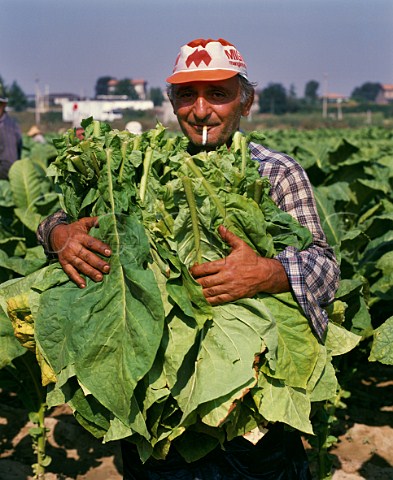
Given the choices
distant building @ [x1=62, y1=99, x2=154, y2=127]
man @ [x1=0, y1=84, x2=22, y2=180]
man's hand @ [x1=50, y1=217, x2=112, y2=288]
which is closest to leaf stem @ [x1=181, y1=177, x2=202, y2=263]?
man's hand @ [x1=50, y1=217, x2=112, y2=288]

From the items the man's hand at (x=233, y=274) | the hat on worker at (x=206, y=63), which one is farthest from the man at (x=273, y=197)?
the man's hand at (x=233, y=274)

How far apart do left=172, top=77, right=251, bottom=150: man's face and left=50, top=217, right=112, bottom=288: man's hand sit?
552 mm

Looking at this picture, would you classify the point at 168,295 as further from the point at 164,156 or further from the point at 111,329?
the point at 164,156

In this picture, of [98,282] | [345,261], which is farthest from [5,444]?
[98,282]

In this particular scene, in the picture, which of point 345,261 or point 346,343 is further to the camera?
point 345,261

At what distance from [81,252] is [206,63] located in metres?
0.80

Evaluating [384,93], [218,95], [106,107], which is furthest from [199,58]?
[384,93]

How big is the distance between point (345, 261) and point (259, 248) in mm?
2139

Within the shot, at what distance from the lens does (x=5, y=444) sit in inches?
172

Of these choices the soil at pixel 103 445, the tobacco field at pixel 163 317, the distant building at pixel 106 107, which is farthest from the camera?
the distant building at pixel 106 107

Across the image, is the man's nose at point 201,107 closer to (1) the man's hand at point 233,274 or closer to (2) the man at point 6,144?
(1) the man's hand at point 233,274

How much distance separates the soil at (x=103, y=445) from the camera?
159 inches

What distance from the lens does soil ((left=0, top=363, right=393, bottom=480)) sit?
405cm

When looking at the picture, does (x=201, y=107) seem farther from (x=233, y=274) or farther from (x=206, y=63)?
(x=233, y=274)
